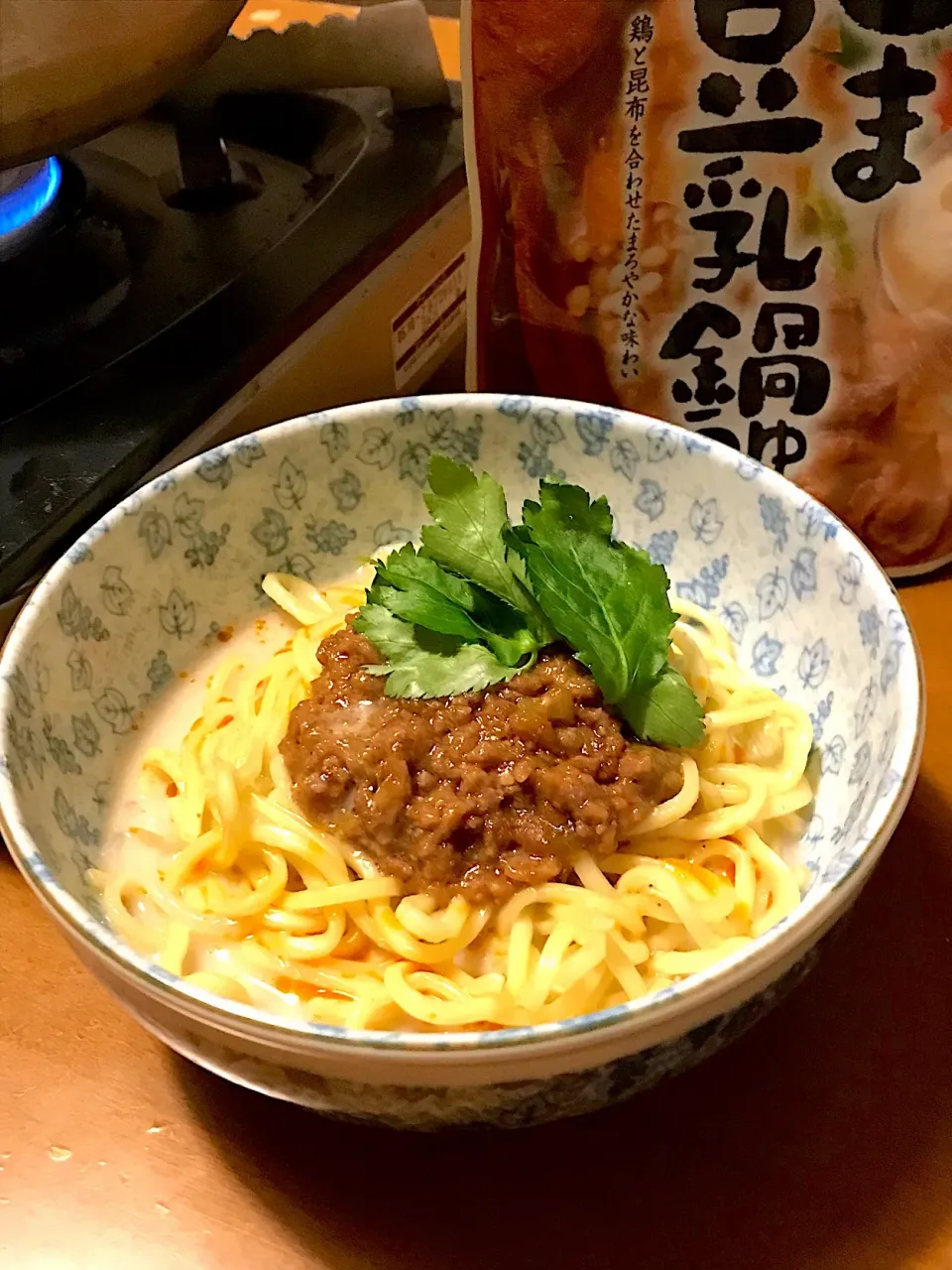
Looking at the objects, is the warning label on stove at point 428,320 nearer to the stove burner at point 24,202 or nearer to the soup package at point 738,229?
the soup package at point 738,229

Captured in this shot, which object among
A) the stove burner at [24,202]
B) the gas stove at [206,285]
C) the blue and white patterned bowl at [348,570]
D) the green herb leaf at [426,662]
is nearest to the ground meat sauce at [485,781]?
the green herb leaf at [426,662]

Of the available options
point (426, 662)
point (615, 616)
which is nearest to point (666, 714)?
point (615, 616)

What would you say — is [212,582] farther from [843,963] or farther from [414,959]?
[843,963]

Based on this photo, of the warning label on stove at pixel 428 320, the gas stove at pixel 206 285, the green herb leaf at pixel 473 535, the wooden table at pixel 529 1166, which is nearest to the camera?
the wooden table at pixel 529 1166

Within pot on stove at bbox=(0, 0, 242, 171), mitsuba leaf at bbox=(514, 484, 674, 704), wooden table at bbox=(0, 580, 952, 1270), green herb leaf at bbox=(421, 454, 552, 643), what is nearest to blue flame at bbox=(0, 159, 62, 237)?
pot on stove at bbox=(0, 0, 242, 171)

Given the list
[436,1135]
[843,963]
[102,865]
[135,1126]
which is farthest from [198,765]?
[843,963]

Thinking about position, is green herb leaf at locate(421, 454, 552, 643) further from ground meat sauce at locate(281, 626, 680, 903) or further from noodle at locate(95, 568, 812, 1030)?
noodle at locate(95, 568, 812, 1030)

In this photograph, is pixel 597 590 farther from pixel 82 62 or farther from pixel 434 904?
pixel 82 62
